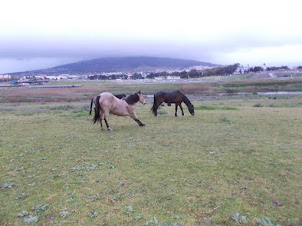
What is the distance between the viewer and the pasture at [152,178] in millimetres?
4398

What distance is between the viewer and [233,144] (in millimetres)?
8664

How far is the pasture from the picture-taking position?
440 cm

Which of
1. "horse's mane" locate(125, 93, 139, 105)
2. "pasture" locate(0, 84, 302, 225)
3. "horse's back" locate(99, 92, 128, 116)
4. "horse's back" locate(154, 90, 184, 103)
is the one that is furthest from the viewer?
"horse's back" locate(154, 90, 184, 103)

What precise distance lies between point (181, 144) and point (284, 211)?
14.6ft

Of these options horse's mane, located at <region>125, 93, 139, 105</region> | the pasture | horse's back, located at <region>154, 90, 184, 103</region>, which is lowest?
the pasture

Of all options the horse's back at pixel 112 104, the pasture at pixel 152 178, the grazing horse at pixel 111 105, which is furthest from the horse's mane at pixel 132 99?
the pasture at pixel 152 178

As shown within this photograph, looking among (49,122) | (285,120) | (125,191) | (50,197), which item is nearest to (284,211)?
(125,191)

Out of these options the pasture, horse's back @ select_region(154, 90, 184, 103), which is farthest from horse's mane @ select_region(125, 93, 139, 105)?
horse's back @ select_region(154, 90, 184, 103)

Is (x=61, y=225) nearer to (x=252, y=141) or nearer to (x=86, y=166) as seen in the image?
(x=86, y=166)

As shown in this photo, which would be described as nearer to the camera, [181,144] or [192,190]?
[192,190]

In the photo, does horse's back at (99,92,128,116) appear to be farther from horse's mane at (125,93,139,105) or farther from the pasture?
the pasture

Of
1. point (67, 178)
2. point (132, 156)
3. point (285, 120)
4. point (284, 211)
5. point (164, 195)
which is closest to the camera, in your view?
point (284, 211)

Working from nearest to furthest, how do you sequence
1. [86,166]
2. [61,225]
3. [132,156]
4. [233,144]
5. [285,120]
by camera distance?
[61,225], [86,166], [132,156], [233,144], [285,120]

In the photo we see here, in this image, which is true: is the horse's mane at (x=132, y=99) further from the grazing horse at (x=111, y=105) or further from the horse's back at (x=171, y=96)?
the horse's back at (x=171, y=96)
